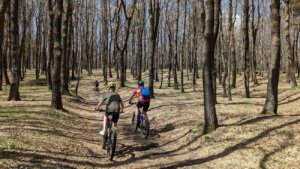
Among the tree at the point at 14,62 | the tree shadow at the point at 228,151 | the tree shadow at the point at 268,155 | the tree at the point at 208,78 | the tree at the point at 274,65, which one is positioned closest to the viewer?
the tree shadow at the point at 268,155

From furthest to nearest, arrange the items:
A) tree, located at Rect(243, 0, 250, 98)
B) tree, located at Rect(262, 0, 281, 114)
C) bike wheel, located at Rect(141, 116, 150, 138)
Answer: tree, located at Rect(243, 0, 250, 98) → tree, located at Rect(262, 0, 281, 114) → bike wheel, located at Rect(141, 116, 150, 138)

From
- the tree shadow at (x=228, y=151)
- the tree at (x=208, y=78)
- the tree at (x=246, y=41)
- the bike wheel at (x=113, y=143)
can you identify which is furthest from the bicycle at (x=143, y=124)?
the tree at (x=246, y=41)

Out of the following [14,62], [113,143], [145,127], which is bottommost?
[145,127]

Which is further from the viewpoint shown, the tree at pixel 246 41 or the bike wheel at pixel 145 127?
the tree at pixel 246 41

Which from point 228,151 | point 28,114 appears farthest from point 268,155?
point 28,114

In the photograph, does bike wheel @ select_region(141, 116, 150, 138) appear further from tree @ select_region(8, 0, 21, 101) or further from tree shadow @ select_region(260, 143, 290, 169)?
tree @ select_region(8, 0, 21, 101)

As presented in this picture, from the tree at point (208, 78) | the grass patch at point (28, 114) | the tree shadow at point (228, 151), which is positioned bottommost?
the tree shadow at point (228, 151)

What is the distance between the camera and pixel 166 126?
51.8 feet

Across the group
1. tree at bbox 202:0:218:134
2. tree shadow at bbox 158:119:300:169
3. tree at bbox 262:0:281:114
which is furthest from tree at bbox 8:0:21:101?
tree at bbox 262:0:281:114

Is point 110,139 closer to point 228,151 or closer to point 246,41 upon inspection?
point 228,151

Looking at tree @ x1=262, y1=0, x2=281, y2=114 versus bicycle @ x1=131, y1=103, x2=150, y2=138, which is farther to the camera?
tree @ x1=262, y1=0, x2=281, y2=114

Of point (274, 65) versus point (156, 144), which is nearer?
point (156, 144)

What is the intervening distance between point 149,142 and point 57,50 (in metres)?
9.00

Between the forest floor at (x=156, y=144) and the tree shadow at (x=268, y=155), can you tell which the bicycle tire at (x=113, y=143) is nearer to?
the forest floor at (x=156, y=144)
